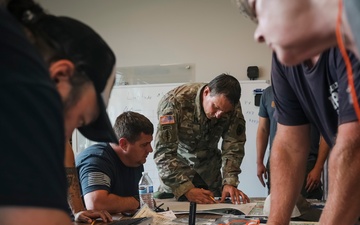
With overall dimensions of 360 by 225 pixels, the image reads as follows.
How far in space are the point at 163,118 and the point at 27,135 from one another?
68.3 inches

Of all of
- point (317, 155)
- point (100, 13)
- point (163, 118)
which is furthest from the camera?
point (100, 13)

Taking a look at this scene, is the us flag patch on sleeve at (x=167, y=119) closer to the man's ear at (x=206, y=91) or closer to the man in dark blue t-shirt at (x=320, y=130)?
the man's ear at (x=206, y=91)

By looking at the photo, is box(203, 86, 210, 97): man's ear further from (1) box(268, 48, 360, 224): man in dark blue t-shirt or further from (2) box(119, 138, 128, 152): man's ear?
(1) box(268, 48, 360, 224): man in dark blue t-shirt

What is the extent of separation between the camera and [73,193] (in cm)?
167

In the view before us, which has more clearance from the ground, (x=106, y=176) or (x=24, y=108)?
(x=24, y=108)

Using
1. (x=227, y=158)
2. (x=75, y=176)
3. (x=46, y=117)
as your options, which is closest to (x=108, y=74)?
(x=46, y=117)

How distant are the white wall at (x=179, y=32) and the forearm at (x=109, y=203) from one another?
2.29 meters

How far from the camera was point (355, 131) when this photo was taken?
0.97 metres

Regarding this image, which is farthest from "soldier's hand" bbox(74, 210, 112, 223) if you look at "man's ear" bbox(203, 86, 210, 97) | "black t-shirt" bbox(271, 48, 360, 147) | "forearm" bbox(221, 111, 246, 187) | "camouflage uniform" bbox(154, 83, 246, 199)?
"man's ear" bbox(203, 86, 210, 97)

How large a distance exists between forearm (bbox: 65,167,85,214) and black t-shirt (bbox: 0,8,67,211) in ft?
3.88

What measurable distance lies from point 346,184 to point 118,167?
1.19 m

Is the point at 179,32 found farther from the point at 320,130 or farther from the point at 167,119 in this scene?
the point at 320,130

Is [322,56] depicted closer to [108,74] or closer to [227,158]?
[108,74]

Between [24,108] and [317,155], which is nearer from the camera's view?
[24,108]
